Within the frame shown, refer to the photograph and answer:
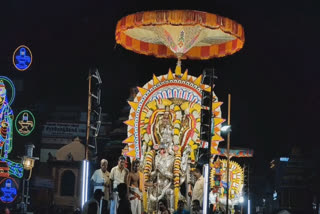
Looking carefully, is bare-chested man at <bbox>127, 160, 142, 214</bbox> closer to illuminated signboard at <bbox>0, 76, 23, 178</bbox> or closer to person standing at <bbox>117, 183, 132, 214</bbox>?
person standing at <bbox>117, 183, 132, 214</bbox>

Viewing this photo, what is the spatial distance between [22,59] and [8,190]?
334 inches

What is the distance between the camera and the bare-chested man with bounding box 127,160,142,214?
18.4 metres

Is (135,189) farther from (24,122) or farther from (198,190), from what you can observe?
(24,122)

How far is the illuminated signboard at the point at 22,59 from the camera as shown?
36.2m

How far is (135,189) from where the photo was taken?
61.1ft

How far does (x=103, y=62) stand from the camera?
31.5 metres

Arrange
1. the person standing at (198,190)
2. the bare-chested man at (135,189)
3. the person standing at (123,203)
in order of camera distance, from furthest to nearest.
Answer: the person standing at (198,190) < the bare-chested man at (135,189) < the person standing at (123,203)

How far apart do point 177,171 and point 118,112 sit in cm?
Answer: 2030

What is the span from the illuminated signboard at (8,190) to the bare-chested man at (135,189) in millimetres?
21993

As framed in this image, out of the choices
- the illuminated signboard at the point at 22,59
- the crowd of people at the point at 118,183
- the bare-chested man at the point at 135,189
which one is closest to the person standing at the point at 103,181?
the crowd of people at the point at 118,183

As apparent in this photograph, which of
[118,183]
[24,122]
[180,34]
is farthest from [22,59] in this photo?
[118,183]

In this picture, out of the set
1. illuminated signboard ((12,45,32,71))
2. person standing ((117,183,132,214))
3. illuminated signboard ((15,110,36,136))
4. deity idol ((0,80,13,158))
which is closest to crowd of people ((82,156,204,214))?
person standing ((117,183,132,214))

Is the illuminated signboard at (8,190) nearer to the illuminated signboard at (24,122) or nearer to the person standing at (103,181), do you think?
the illuminated signboard at (24,122)

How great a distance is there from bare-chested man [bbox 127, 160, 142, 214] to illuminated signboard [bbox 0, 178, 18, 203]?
22.0m
